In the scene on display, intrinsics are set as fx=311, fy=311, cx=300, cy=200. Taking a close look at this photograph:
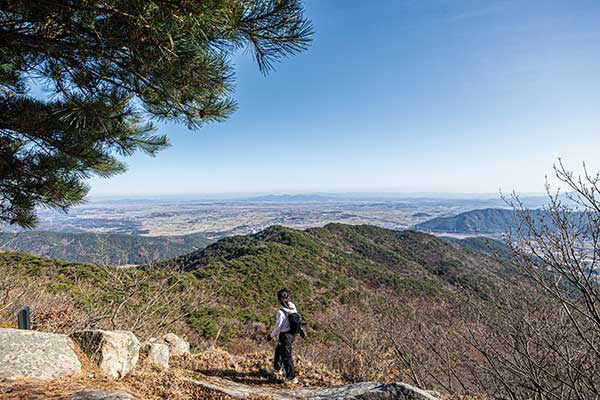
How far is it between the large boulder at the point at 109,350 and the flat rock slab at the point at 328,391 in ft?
2.85

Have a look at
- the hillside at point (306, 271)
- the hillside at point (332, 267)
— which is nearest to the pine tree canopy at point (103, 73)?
the hillside at point (306, 271)

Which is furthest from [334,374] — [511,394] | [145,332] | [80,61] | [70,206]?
[80,61]

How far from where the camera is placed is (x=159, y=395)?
11.0ft

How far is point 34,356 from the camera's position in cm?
310

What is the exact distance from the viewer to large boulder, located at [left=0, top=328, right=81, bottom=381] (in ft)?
9.56

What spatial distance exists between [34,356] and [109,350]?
2.24ft

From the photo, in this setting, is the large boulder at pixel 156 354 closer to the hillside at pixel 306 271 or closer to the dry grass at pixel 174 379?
the dry grass at pixel 174 379

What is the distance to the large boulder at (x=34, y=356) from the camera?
9.56 ft

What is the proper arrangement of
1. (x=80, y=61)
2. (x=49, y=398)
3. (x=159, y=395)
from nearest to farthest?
(x=49, y=398) < (x=80, y=61) < (x=159, y=395)

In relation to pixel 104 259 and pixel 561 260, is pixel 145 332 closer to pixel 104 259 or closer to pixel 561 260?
pixel 104 259

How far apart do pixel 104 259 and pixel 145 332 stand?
1765mm

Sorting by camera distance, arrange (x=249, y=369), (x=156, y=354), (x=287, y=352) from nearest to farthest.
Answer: (x=156, y=354)
(x=287, y=352)
(x=249, y=369)

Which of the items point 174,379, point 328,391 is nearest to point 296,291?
point 328,391

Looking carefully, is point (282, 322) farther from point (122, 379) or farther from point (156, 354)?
point (122, 379)
